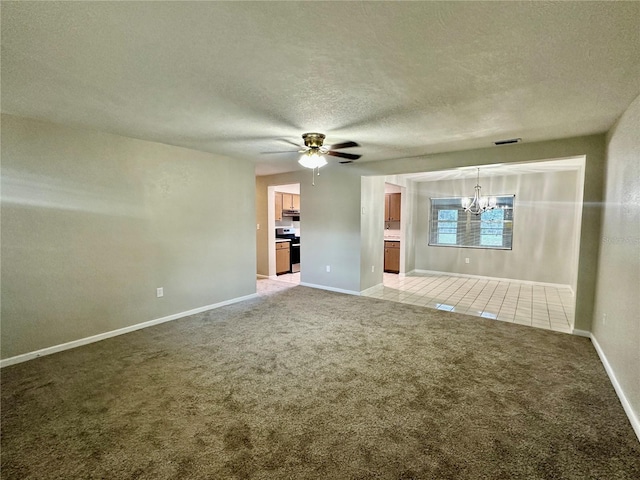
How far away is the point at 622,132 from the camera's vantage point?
2633mm

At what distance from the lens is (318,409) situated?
217 centimetres

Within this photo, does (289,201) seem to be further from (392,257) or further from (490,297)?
(490,297)

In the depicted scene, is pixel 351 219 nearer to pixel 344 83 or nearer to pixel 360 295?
pixel 360 295

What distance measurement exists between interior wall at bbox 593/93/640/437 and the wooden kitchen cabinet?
14.5 ft

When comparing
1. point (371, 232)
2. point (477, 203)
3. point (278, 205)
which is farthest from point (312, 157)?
point (477, 203)

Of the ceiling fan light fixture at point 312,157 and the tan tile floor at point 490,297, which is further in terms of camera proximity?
the tan tile floor at point 490,297

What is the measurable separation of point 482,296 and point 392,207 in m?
3.23

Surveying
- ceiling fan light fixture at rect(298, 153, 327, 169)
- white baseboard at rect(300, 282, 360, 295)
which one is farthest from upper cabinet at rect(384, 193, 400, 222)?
ceiling fan light fixture at rect(298, 153, 327, 169)

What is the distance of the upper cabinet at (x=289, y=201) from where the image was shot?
25.9 feet

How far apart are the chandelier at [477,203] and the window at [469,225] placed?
28cm

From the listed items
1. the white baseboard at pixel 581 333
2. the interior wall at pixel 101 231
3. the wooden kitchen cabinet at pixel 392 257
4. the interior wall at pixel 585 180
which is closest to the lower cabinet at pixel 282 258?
the interior wall at pixel 101 231

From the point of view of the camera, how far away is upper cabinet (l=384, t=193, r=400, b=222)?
7.66 meters

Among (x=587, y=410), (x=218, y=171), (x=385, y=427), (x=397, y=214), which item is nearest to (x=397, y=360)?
(x=385, y=427)

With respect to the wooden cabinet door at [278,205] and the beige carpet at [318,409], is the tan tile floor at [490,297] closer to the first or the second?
the beige carpet at [318,409]
